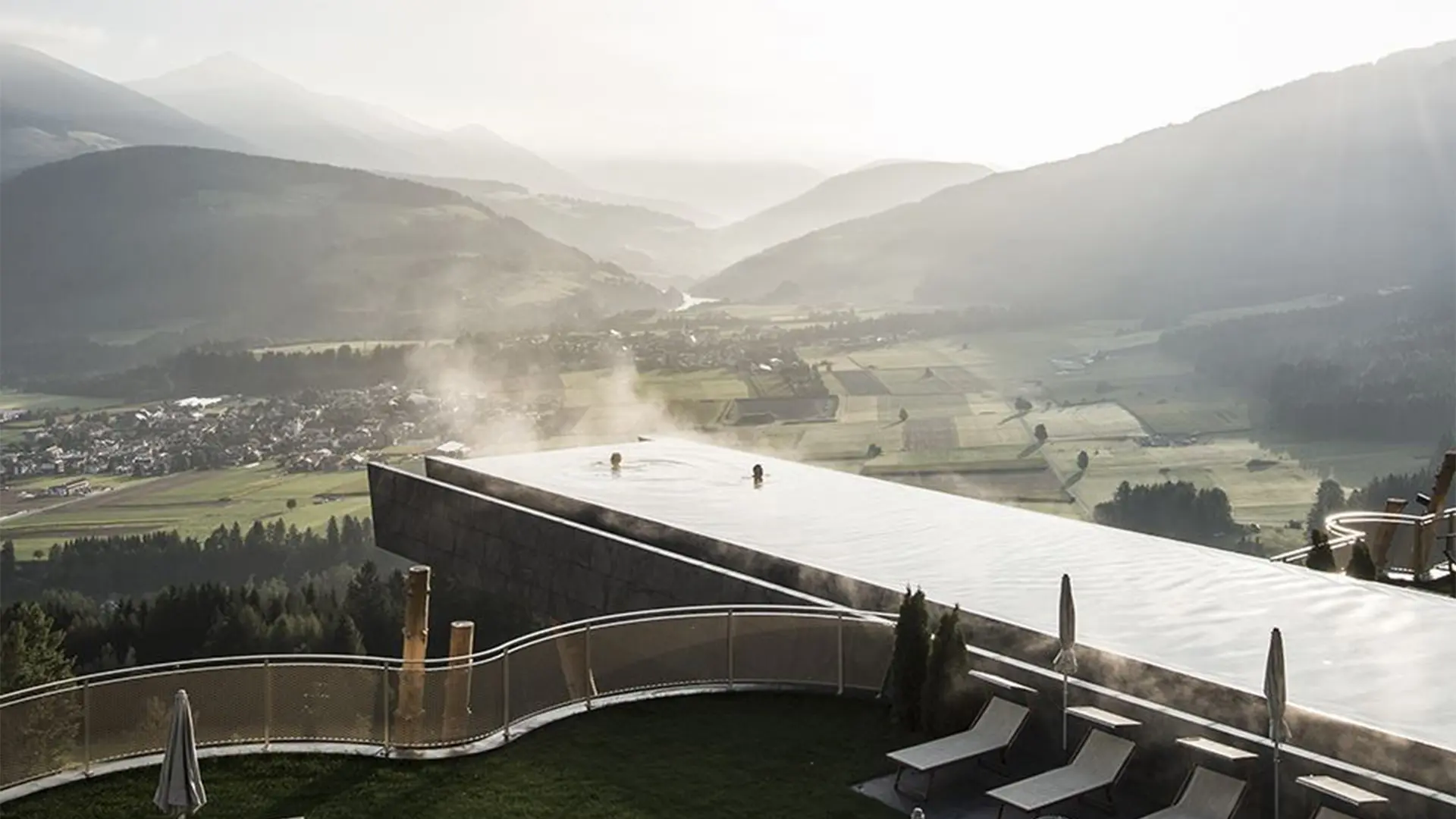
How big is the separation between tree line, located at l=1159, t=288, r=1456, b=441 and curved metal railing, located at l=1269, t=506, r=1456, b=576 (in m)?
63.1

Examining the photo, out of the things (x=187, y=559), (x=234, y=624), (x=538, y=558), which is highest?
(x=538, y=558)

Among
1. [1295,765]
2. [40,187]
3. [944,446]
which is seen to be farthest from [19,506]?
[1295,765]

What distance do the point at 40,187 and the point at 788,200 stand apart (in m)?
78.0

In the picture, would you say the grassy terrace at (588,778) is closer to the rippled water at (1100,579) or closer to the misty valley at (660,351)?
the rippled water at (1100,579)

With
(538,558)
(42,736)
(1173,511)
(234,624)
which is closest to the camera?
(42,736)

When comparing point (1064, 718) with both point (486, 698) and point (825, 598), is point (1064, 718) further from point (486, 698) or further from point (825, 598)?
point (486, 698)

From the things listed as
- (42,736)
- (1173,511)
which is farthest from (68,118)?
(42,736)

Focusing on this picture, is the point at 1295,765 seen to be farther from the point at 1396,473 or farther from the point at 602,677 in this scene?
the point at 1396,473

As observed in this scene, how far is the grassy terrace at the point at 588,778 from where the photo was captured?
986cm

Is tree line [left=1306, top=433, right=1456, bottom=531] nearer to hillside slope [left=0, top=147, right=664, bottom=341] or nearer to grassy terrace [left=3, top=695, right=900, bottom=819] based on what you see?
grassy terrace [left=3, top=695, right=900, bottom=819]

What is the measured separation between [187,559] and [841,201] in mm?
80861

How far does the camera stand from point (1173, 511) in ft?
229

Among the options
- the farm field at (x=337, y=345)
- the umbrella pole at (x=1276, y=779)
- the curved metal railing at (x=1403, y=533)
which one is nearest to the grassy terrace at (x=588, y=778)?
the umbrella pole at (x=1276, y=779)

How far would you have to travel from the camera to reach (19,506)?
8575 cm
